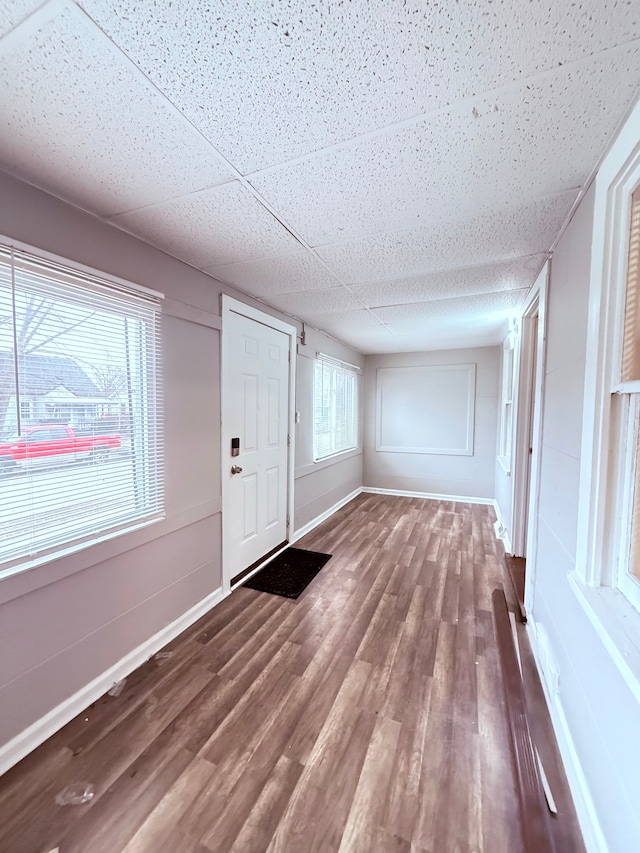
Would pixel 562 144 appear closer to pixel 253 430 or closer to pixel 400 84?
pixel 400 84

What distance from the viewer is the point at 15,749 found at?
1.31 metres

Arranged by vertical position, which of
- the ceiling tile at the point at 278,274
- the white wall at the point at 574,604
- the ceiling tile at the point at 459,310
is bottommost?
the white wall at the point at 574,604

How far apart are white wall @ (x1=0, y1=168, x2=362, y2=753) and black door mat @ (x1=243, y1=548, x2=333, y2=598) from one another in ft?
1.40

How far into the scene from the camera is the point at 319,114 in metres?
1.00

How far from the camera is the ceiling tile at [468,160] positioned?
0.92 metres

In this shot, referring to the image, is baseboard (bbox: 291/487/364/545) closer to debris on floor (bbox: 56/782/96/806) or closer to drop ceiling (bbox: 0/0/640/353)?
debris on floor (bbox: 56/782/96/806)

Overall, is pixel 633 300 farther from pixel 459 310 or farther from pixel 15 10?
pixel 459 310

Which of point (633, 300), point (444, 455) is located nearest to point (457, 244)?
point (633, 300)

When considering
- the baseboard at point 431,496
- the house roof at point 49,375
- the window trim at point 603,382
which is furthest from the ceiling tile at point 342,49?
the baseboard at point 431,496

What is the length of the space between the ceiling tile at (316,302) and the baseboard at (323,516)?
7.46ft

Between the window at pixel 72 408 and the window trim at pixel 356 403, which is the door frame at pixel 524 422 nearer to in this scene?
the window trim at pixel 356 403

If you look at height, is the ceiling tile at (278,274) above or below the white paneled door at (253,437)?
above

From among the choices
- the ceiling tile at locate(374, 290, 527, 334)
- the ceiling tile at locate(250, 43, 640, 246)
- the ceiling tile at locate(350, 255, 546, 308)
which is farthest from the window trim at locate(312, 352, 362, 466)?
the ceiling tile at locate(250, 43, 640, 246)

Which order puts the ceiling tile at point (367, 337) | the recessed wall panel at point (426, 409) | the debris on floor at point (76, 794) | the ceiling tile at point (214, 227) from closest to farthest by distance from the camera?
the debris on floor at point (76, 794), the ceiling tile at point (214, 227), the ceiling tile at point (367, 337), the recessed wall panel at point (426, 409)
